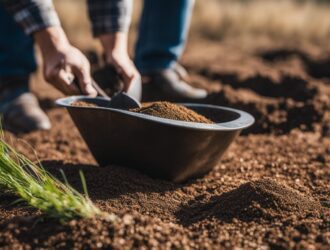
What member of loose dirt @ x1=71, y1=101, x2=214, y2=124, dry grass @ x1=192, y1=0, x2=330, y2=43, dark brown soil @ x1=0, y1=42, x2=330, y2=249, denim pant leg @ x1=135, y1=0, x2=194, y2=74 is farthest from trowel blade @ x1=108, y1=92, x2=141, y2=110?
dry grass @ x1=192, y1=0, x2=330, y2=43

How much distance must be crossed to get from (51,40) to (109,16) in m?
0.42

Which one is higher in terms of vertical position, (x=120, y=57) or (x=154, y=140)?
(x=120, y=57)

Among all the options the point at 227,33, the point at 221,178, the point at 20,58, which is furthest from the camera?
the point at 227,33

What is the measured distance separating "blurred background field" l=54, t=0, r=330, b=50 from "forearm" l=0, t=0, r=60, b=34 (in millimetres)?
3803

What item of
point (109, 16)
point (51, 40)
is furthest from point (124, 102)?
point (109, 16)

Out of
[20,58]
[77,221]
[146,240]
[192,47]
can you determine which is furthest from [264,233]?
[192,47]

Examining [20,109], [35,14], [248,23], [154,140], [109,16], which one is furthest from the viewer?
[248,23]

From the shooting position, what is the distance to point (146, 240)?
4.66ft

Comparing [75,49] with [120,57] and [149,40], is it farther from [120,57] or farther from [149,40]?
[149,40]

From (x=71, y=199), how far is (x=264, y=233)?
1.87 ft

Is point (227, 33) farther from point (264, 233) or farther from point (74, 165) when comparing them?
point (264, 233)

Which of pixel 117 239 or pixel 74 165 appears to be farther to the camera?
pixel 74 165

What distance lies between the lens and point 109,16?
2.57 m

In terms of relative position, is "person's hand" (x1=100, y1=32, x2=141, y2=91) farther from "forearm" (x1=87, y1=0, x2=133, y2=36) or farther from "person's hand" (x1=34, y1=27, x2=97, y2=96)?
"person's hand" (x1=34, y1=27, x2=97, y2=96)
